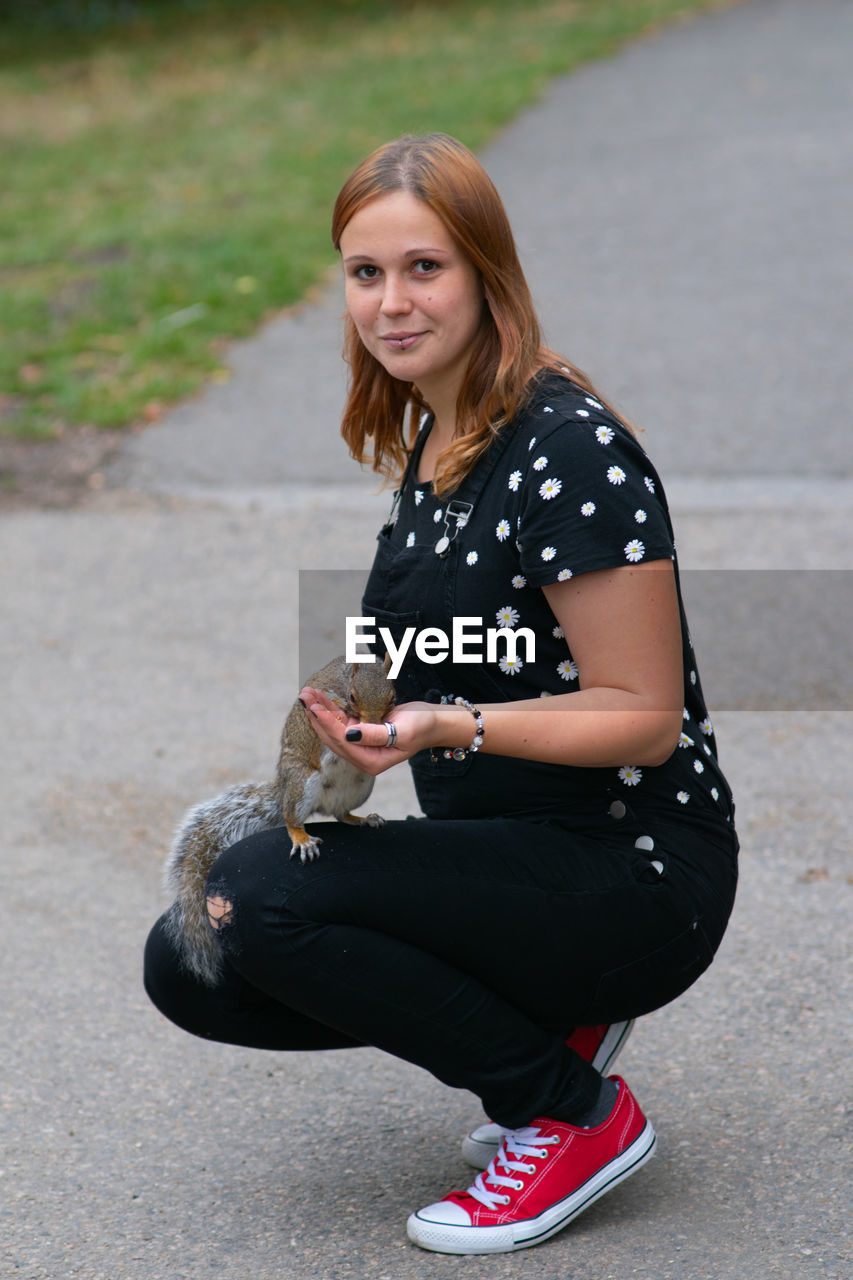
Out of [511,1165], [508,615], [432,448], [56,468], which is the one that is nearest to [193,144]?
[56,468]

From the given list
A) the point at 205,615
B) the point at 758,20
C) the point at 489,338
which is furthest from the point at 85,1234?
the point at 758,20

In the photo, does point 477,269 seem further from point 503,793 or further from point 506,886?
point 506,886

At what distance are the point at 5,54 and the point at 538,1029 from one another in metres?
16.1

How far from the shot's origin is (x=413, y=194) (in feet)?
6.84

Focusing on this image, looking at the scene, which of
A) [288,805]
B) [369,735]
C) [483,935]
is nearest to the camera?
[369,735]

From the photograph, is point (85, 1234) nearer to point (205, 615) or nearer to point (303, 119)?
point (205, 615)

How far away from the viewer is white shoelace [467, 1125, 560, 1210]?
2.06 metres

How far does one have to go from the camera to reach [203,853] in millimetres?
2234

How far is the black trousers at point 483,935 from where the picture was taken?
1.98 metres

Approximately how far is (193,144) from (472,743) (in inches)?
368

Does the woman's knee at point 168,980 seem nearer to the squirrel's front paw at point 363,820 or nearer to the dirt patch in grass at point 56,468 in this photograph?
the squirrel's front paw at point 363,820

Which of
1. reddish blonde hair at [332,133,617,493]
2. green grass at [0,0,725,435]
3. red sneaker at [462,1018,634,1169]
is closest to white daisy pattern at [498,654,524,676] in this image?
reddish blonde hair at [332,133,617,493]

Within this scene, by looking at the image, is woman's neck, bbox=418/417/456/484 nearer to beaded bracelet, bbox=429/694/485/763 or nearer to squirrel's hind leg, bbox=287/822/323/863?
beaded bracelet, bbox=429/694/485/763

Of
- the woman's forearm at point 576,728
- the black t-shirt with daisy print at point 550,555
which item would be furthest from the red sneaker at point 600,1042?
the woman's forearm at point 576,728
